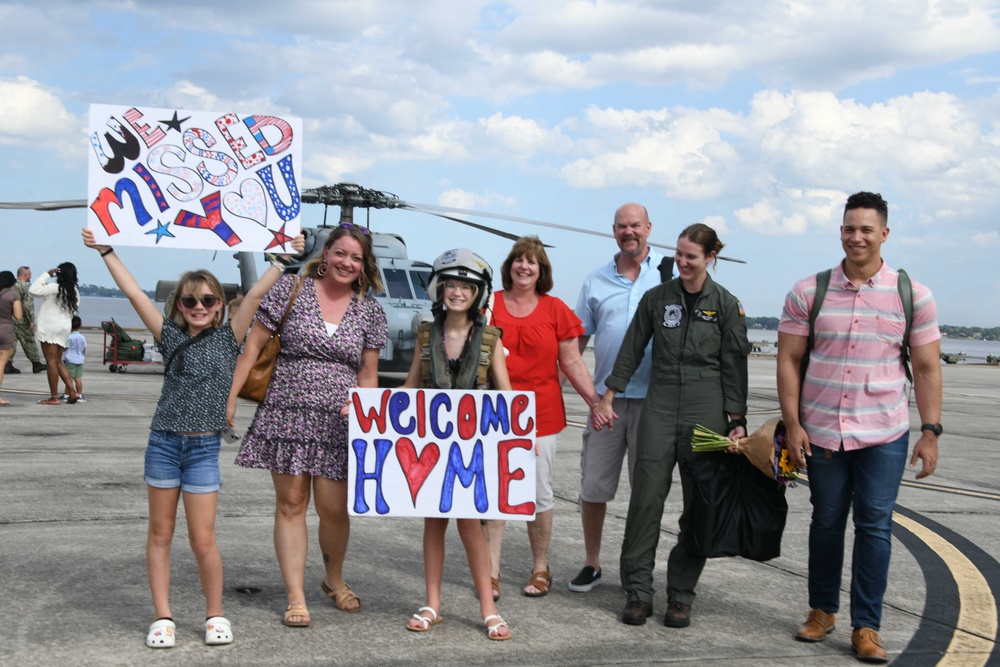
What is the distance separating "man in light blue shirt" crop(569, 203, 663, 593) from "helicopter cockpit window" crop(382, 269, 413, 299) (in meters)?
12.3

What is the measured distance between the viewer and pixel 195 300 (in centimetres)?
445

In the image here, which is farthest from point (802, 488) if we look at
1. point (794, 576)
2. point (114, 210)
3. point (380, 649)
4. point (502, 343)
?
point (114, 210)

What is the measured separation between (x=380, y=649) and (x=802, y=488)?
5451mm

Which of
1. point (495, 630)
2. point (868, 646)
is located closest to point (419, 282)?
point (495, 630)

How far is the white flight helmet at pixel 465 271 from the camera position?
15.4 feet

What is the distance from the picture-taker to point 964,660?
4.36 metres

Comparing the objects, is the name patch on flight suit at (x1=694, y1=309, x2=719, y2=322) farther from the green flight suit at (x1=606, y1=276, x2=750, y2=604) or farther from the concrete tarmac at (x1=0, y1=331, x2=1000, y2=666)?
the concrete tarmac at (x1=0, y1=331, x2=1000, y2=666)

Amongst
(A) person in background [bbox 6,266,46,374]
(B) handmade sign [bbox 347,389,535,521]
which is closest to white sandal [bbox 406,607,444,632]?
(B) handmade sign [bbox 347,389,535,521]

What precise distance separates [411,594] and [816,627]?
1.99 meters

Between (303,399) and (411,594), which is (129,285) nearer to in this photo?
(303,399)

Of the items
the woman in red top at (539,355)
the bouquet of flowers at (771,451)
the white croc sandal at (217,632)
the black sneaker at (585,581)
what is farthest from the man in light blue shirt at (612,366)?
the white croc sandal at (217,632)

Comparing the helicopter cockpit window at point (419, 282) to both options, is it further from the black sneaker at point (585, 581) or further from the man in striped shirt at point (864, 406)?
Answer: the man in striped shirt at point (864, 406)

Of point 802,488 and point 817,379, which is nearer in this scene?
point 817,379

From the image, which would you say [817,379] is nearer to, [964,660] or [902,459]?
[902,459]
